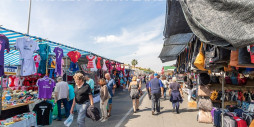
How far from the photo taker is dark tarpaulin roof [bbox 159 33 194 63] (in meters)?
5.54

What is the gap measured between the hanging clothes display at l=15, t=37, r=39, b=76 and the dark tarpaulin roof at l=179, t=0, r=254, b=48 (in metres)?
5.62

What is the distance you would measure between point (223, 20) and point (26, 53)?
20.3 feet

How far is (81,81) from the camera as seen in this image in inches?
182

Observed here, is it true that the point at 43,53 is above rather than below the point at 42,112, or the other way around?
above

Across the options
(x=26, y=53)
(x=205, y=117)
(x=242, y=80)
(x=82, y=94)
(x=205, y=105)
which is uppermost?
(x=26, y=53)

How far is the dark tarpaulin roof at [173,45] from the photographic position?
5538 mm

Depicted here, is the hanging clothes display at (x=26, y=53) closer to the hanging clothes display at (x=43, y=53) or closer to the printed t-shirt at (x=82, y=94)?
the hanging clothes display at (x=43, y=53)

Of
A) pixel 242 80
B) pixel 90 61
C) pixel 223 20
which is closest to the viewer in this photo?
pixel 223 20

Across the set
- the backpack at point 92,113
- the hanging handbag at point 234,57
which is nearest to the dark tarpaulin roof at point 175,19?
the hanging handbag at point 234,57

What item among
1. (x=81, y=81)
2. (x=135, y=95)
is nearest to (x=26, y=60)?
(x=81, y=81)

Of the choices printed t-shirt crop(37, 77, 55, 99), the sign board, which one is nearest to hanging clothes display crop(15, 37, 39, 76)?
printed t-shirt crop(37, 77, 55, 99)

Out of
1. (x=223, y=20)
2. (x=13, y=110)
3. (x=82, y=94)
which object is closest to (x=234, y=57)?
(x=223, y=20)

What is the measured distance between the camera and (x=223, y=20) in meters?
2.04

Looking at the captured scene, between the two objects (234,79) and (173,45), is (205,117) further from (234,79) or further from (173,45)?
(173,45)
